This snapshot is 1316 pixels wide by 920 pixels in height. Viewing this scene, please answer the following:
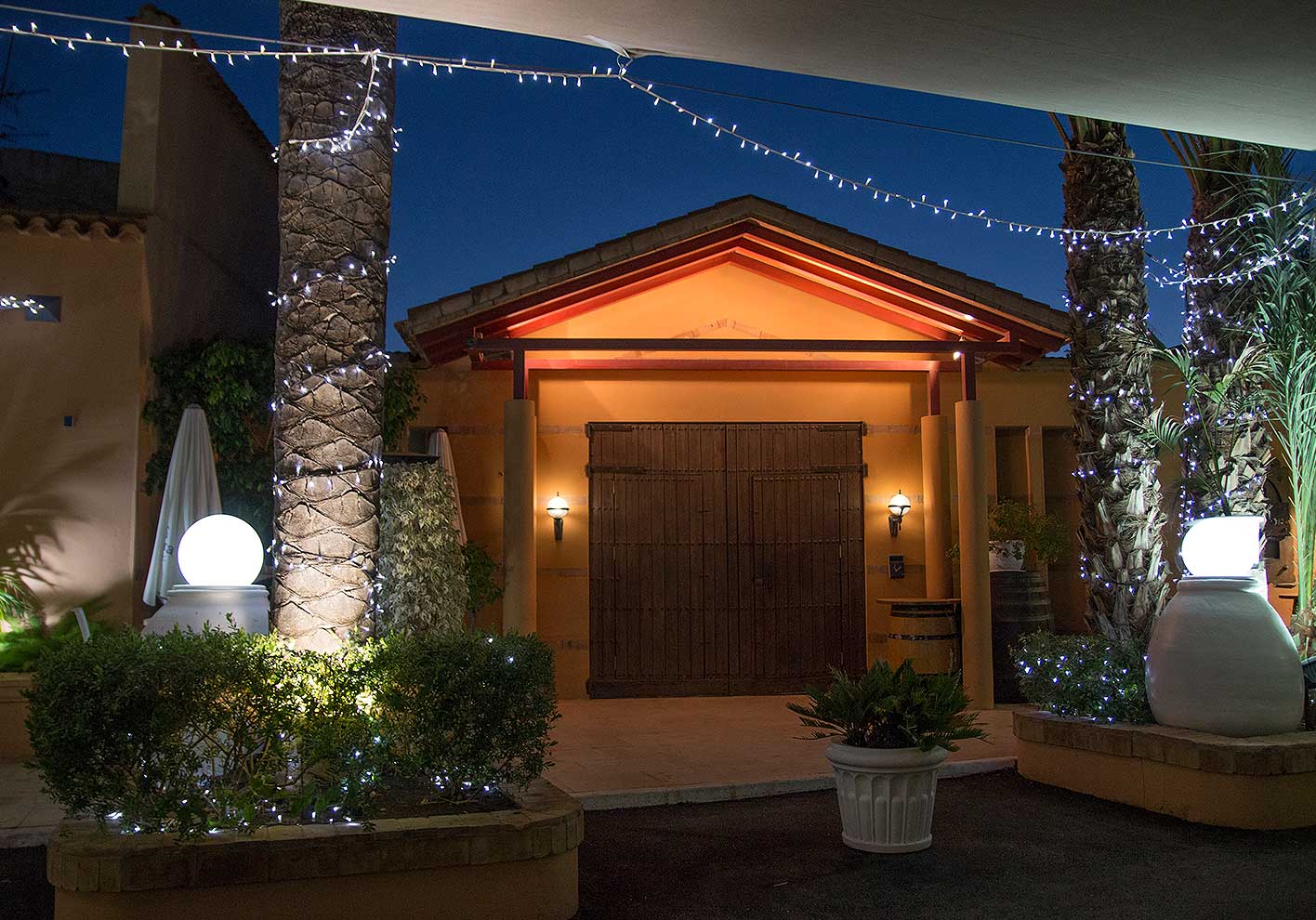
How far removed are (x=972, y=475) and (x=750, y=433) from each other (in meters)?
2.33

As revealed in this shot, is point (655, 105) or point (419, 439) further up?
point (655, 105)

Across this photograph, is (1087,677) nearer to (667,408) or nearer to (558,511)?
(667,408)

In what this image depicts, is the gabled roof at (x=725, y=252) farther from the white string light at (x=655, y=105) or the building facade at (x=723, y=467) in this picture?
the white string light at (x=655, y=105)

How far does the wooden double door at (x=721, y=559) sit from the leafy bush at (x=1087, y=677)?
12.8 feet

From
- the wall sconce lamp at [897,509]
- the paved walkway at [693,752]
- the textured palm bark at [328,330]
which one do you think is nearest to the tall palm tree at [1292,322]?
the paved walkway at [693,752]

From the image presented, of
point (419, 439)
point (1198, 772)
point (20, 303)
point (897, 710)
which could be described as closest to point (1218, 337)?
point (1198, 772)

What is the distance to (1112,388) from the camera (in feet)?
24.8

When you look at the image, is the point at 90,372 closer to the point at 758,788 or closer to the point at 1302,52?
the point at 758,788

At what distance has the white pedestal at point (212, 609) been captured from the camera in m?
5.27

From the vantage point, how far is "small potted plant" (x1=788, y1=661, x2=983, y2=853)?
17.7 ft

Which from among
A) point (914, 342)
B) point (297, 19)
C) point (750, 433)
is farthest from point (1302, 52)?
point (750, 433)

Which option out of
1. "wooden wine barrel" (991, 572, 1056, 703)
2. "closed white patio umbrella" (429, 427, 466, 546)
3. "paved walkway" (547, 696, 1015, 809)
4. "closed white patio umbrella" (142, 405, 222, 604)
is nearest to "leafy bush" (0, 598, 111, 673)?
"closed white patio umbrella" (142, 405, 222, 604)

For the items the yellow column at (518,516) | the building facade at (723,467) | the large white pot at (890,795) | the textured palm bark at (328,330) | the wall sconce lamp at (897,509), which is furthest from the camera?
the wall sconce lamp at (897,509)

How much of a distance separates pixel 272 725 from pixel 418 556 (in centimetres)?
522
